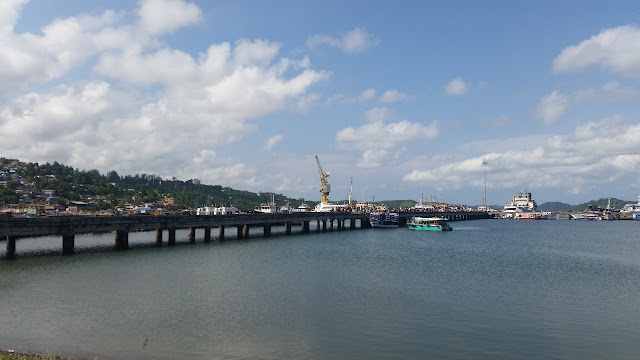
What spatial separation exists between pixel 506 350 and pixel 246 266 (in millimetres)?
36109

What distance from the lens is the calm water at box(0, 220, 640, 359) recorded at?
79.4 feet

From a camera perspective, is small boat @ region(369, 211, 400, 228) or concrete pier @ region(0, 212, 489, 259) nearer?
concrete pier @ region(0, 212, 489, 259)

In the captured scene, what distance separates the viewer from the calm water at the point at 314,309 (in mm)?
24188

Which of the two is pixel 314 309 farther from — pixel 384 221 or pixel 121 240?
pixel 384 221

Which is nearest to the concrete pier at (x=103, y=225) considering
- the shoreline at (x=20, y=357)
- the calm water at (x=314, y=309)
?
the calm water at (x=314, y=309)

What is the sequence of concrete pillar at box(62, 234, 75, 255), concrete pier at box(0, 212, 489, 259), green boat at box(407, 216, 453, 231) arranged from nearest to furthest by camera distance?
1. concrete pier at box(0, 212, 489, 259)
2. concrete pillar at box(62, 234, 75, 255)
3. green boat at box(407, 216, 453, 231)

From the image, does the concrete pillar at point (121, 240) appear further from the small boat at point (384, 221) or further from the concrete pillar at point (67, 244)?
the small boat at point (384, 221)

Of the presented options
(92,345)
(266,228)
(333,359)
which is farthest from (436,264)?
(266,228)

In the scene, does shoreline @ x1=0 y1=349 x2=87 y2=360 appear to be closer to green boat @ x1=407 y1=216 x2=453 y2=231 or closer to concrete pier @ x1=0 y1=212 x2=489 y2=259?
concrete pier @ x1=0 y1=212 x2=489 y2=259

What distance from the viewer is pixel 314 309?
32.5 meters

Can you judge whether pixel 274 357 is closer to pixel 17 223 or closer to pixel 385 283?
pixel 385 283

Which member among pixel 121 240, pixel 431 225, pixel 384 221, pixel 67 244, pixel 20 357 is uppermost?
pixel 67 244

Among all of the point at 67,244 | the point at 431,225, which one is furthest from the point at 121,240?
the point at 431,225

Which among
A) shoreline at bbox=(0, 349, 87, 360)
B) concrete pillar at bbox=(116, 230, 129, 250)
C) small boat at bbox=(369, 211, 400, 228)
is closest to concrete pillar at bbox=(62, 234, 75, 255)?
concrete pillar at bbox=(116, 230, 129, 250)
